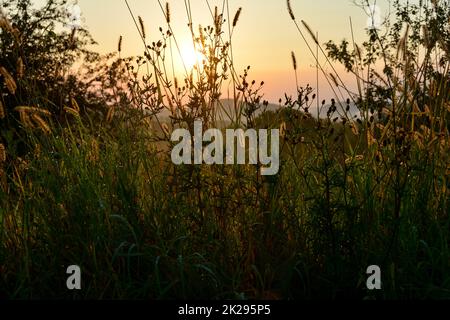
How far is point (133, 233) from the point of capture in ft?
12.1

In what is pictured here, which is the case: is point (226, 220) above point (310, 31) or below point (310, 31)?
below

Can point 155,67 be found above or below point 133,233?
above

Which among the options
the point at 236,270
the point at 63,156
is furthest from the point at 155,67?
the point at 236,270

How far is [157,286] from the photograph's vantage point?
3555 mm

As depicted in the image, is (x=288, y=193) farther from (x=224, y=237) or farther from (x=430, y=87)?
(x=430, y=87)

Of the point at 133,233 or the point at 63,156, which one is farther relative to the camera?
the point at 63,156

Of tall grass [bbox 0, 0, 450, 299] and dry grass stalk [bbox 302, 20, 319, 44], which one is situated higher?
dry grass stalk [bbox 302, 20, 319, 44]

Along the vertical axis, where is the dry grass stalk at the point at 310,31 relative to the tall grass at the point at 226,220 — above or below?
above
